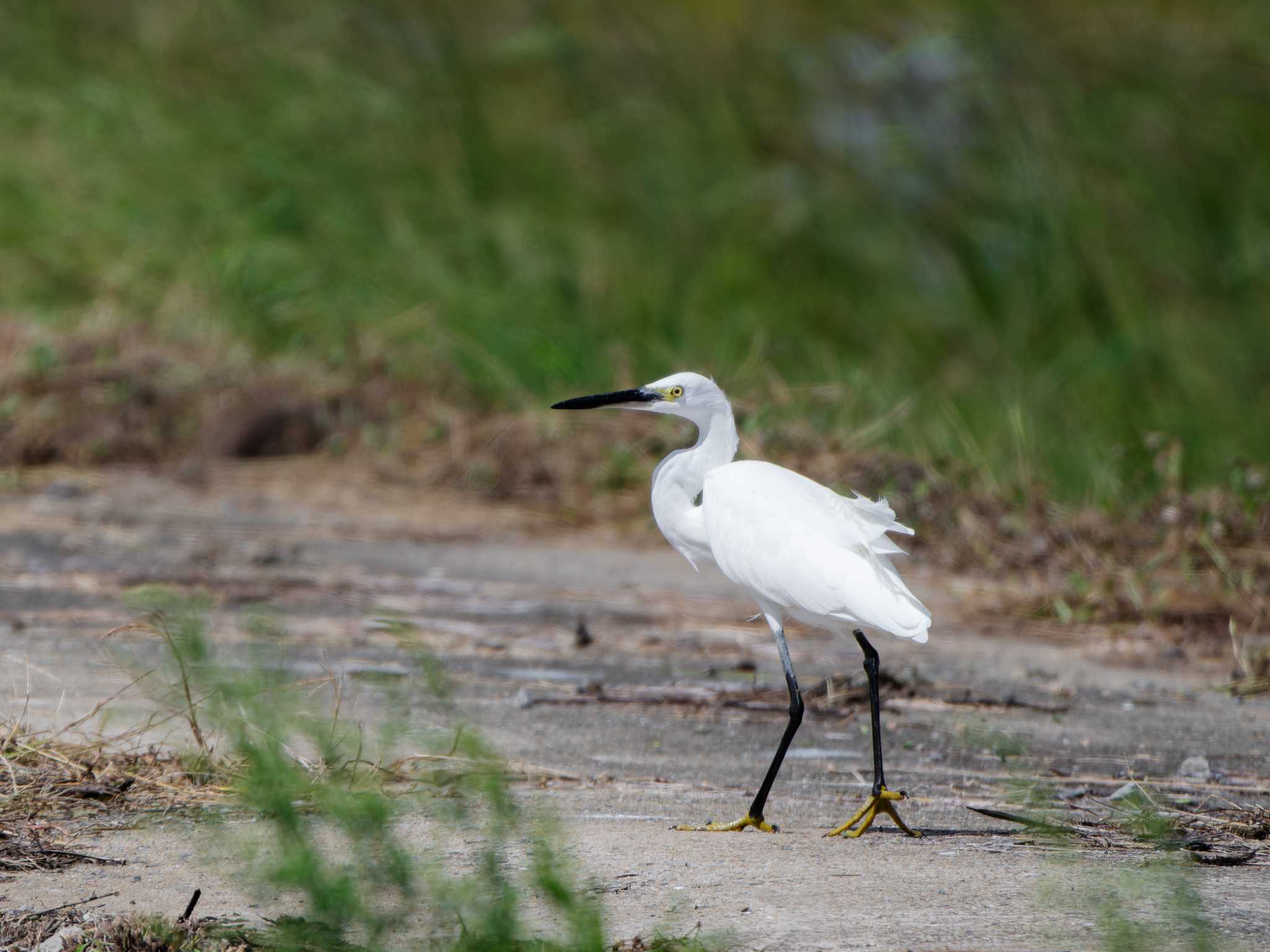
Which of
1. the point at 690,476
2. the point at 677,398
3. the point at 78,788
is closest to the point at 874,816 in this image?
the point at 690,476

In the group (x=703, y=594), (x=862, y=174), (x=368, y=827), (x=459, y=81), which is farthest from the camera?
(x=459, y=81)

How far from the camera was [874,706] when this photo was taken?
2867mm

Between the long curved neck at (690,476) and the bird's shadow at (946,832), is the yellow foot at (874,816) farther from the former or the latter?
the long curved neck at (690,476)

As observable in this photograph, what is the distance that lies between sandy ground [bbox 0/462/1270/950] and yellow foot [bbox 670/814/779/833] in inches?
1.3

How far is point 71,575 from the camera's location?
16.0 feet

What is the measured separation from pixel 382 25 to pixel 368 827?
7.95 m

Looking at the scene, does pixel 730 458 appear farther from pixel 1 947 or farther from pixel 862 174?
pixel 862 174

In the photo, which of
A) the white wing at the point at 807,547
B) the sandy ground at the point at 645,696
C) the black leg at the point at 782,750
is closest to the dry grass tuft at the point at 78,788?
the sandy ground at the point at 645,696

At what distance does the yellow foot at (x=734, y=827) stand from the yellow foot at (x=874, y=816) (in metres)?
0.10

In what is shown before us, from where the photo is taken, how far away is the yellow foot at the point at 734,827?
2.63 meters

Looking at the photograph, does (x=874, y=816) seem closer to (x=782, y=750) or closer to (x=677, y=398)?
(x=782, y=750)

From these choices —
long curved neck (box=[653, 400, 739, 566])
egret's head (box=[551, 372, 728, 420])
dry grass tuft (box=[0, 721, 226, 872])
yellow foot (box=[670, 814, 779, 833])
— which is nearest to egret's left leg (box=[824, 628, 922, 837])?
yellow foot (box=[670, 814, 779, 833])

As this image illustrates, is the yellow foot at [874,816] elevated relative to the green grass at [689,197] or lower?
lower

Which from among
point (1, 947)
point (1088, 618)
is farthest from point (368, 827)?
point (1088, 618)
